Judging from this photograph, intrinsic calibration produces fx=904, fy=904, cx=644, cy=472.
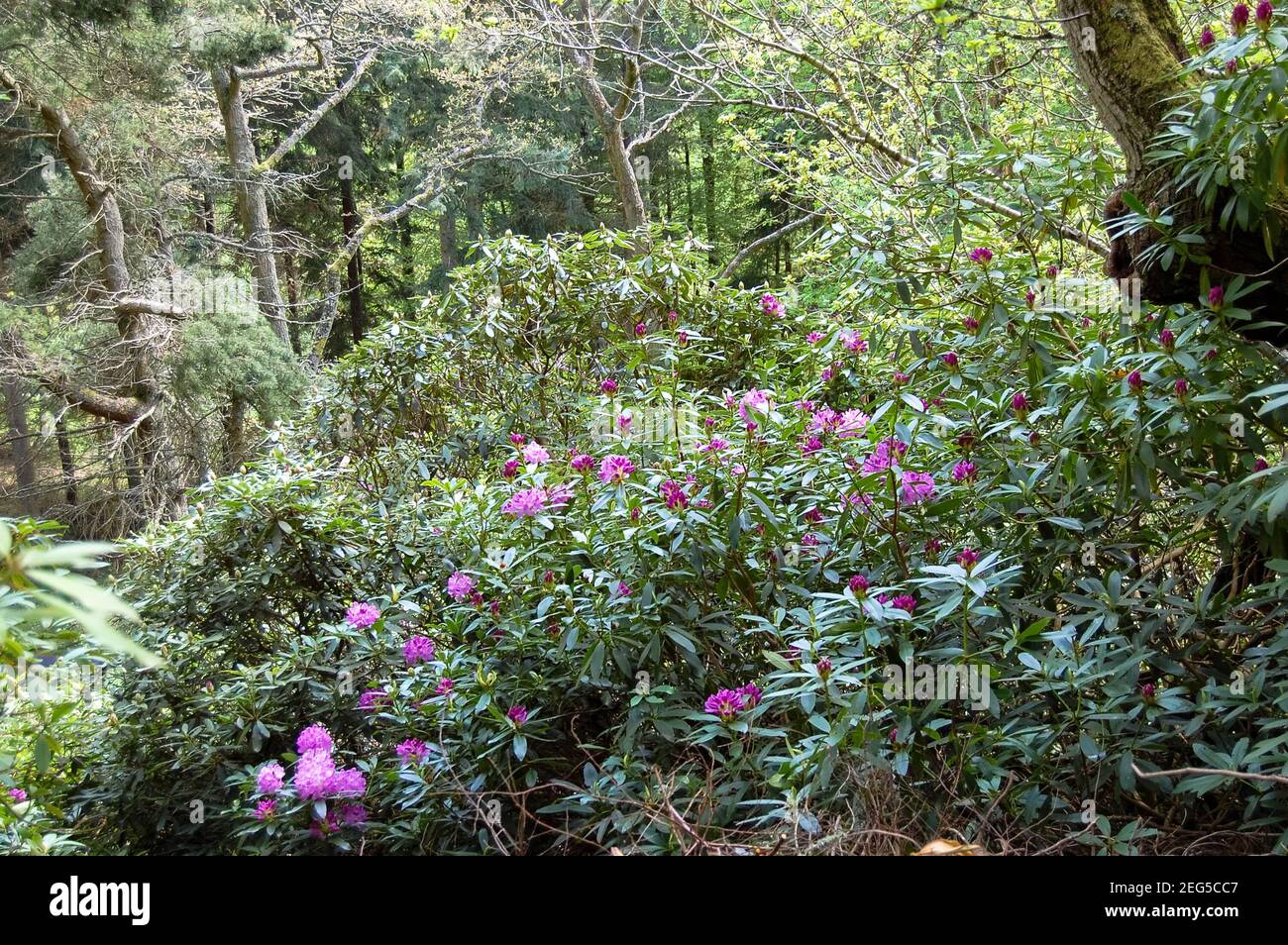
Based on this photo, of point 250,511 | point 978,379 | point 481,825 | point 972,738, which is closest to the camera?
point 972,738

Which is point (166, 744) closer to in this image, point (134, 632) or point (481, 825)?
point (134, 632)

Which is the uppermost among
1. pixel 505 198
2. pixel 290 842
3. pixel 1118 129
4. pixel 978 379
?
pixel 505 198

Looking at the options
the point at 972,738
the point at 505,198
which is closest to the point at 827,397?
the point at 972,738

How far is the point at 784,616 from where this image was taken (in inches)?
76.4

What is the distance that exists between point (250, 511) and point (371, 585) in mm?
432

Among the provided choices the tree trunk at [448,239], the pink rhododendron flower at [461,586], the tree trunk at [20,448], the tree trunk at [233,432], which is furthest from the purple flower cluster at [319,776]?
the tree trunk at [448,239]

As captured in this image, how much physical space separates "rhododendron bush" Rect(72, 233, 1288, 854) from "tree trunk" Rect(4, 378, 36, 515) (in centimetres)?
618

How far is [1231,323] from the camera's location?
1847 mm

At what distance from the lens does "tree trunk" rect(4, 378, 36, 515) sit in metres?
7.90

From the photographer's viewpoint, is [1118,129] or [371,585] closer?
[1118,129]

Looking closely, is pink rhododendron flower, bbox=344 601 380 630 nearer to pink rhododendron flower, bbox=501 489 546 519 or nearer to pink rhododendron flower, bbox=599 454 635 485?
pink rhododendron flower, bbox=501 489 546 519

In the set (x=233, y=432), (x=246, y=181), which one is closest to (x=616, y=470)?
(x=233, y=432)

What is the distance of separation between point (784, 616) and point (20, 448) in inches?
389

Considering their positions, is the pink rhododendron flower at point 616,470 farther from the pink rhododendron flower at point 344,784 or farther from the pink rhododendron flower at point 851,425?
the pink rhododendron flower at point 344,784
